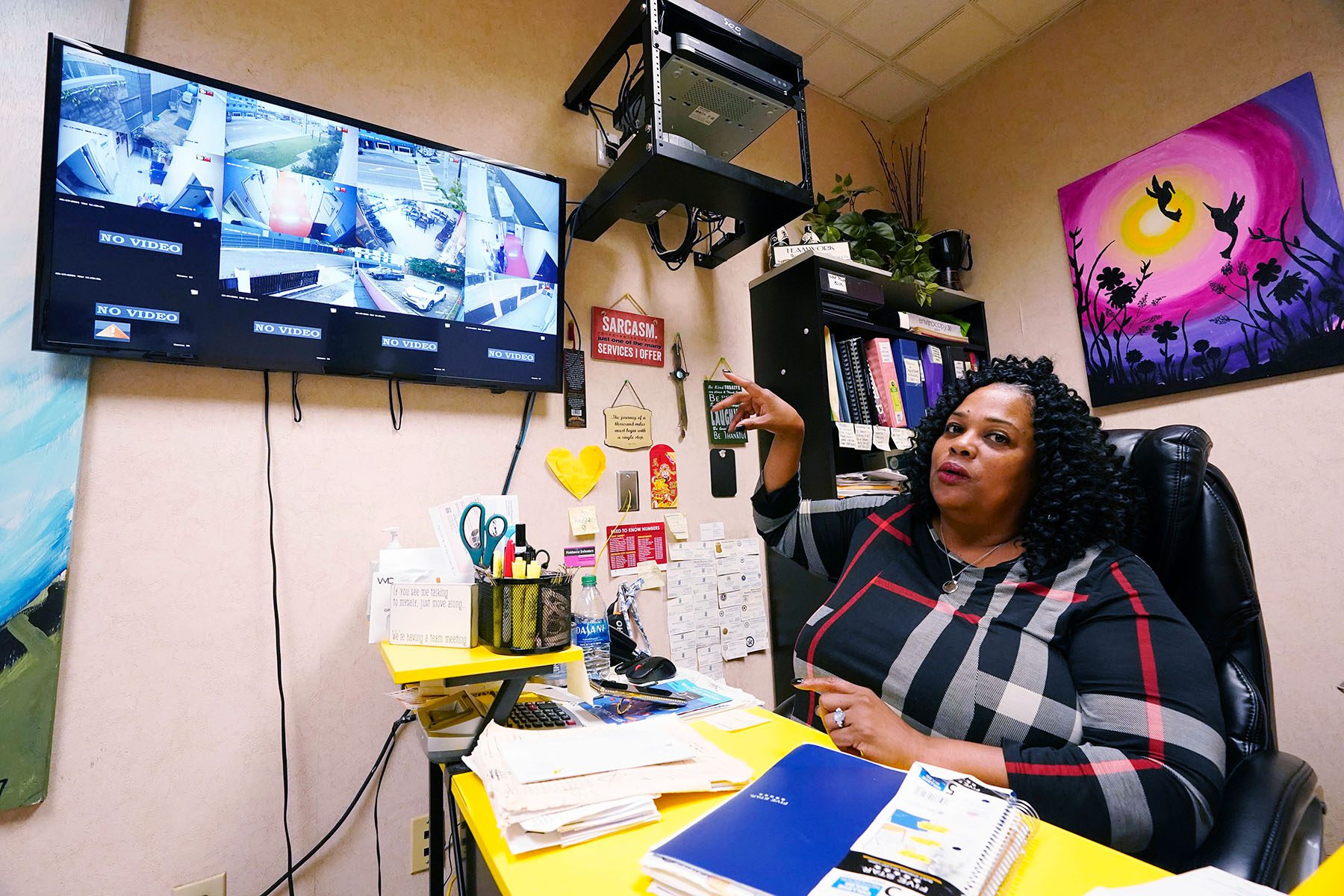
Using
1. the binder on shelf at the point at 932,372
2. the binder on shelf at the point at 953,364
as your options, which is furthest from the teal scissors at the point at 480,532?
the binder on shelf at the point at 953,364

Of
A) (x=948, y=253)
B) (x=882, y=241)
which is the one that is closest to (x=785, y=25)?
(x=882, y=241)

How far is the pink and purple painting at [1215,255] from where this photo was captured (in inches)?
63.7

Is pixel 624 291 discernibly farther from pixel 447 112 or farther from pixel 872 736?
pixel 872 736

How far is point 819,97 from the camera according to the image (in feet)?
8.13

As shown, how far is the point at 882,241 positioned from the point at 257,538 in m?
2.08

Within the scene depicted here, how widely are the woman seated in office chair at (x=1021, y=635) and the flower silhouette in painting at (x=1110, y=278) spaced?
107cm

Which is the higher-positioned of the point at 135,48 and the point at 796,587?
the point at 135,48

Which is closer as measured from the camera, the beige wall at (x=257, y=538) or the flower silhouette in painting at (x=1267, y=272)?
the beige wall at (x=257, y=538)

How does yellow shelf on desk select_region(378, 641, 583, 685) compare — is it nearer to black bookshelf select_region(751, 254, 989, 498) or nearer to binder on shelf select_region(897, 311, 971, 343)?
black bookshelf select_region(751, 254, 989, 498)

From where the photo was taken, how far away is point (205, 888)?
1.12 meters

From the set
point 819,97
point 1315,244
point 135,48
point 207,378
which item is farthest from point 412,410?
point 1315,244

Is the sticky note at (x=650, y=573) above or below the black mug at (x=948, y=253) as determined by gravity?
below

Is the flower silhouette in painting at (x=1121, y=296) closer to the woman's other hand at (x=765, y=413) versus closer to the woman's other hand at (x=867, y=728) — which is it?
the woman's other hand at (x=765, y=413)

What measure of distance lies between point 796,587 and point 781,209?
1177 mm
